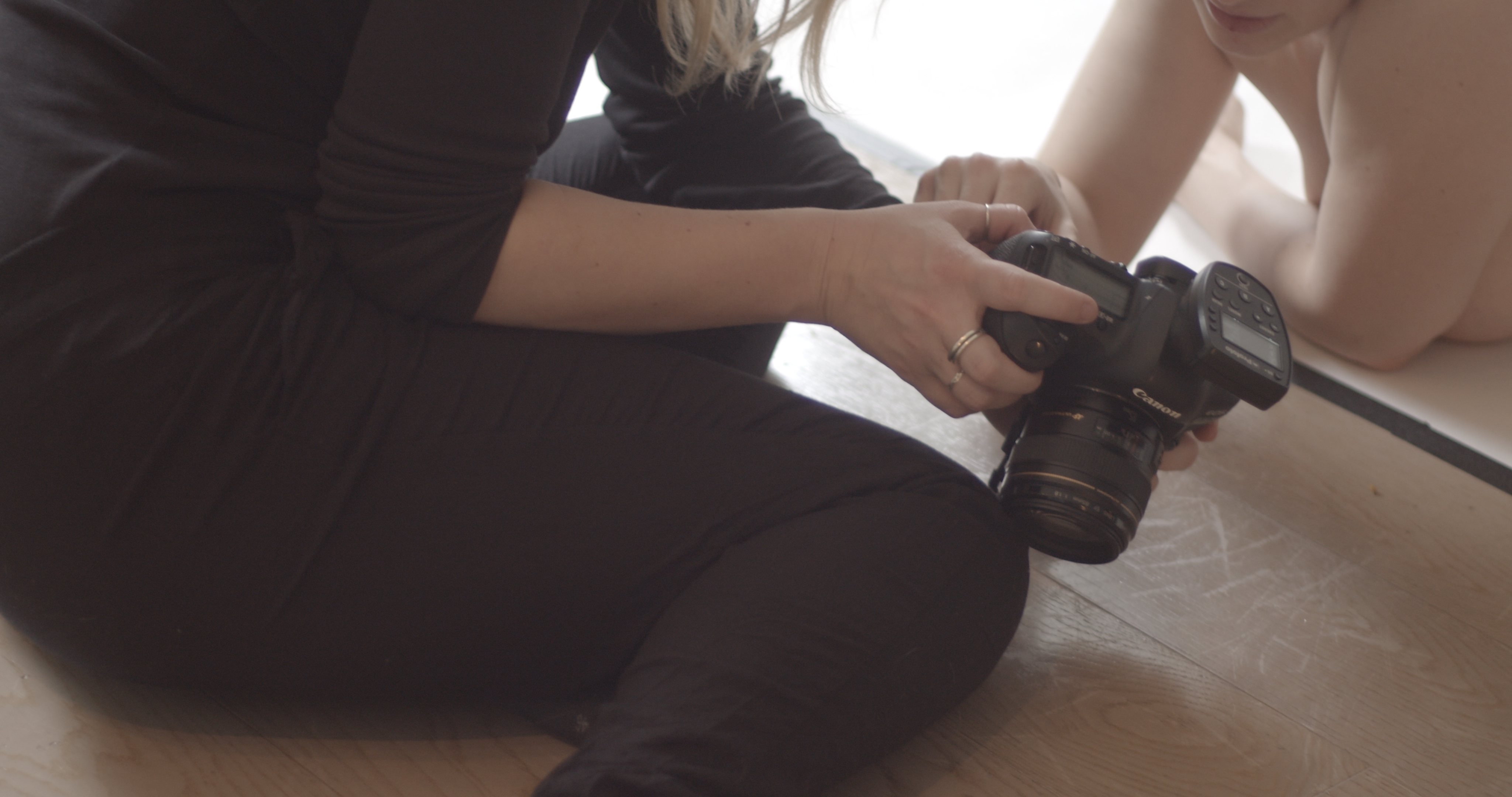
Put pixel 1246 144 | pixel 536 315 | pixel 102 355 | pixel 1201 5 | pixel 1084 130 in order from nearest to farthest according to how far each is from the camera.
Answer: pixel 102 355, pixel 536 315, pixel 1201 5, pixel 1084 130, pixel 1246 144

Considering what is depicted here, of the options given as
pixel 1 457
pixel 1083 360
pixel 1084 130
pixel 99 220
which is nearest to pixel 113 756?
pixel 1 457

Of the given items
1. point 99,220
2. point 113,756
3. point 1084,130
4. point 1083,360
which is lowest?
point 113,756

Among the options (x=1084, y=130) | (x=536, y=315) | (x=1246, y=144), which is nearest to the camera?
(x=536, y=315)

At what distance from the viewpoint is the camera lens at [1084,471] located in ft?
2.15

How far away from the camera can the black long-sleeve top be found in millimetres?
521

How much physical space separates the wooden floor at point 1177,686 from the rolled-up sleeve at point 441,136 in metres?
0.26

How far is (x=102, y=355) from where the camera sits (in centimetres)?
53

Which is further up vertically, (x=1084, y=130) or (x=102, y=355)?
(x=1084, y=130)

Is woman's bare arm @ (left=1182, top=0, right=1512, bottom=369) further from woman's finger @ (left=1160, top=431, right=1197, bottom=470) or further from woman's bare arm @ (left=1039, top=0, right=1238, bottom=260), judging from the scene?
woman's finger @ (left=1160, top=431, right=1197, bottom=470)

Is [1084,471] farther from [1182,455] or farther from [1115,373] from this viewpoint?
[1182,455]

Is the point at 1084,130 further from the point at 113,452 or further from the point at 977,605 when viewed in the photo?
the point at 113,452

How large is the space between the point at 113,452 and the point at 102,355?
0.05 meters

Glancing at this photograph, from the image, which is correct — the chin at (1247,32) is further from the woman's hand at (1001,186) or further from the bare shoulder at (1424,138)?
the woman's hand at (1001,186)

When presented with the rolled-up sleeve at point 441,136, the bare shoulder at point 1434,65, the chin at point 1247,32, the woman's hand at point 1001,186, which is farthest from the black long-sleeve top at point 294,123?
the bare shoulder at point 1434,65
